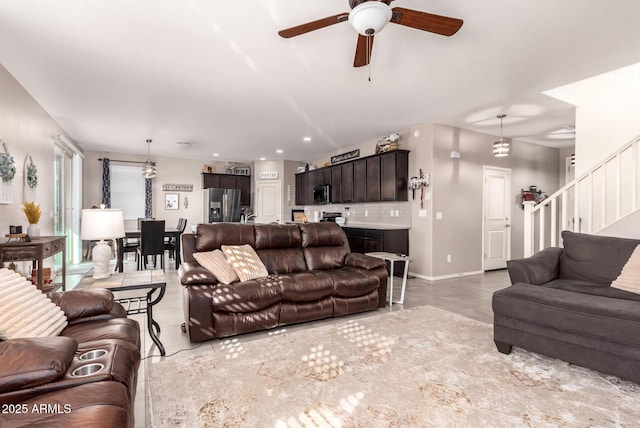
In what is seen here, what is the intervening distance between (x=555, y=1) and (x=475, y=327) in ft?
9.09

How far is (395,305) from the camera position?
388 centimetres

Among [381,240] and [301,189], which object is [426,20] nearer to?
[381,240]

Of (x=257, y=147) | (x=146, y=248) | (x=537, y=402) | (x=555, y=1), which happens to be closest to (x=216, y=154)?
(x=257, y=147)

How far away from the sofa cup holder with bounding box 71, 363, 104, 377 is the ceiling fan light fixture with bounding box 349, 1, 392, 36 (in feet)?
7.08

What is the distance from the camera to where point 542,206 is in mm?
3863

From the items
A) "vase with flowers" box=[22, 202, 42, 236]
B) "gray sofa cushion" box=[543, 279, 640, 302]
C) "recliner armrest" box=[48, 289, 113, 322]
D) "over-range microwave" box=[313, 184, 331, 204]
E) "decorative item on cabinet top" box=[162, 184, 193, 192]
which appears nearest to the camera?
"recliner armrest" box=[48, 289, 113, 322]

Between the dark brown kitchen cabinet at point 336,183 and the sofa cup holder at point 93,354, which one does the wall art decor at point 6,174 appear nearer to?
the sofa cup holder at point 93,354

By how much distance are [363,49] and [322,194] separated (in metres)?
5.49

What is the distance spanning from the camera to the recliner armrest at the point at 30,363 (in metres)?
1.05

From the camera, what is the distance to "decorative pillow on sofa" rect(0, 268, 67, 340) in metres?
1.46

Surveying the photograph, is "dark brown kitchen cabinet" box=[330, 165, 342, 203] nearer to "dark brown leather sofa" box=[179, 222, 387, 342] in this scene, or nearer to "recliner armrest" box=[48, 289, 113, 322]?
"dark brown leather sofa" box=[179, 222, 387, 342]

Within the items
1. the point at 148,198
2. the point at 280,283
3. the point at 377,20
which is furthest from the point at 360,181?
the point at 148,198

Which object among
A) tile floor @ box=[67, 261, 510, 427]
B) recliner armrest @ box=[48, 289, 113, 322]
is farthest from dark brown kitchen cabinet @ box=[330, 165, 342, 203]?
recliner armrest @ box=[48, 289, 113, 322]

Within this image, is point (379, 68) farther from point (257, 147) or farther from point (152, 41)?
point (257, 147)
